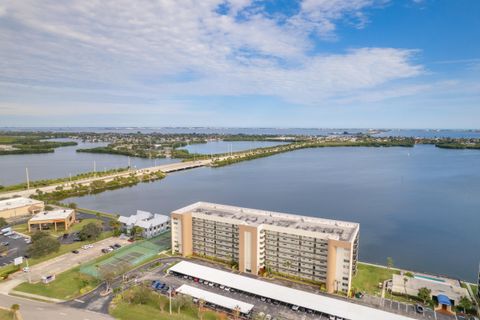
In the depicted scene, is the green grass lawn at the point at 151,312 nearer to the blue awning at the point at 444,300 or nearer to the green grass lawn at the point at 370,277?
the green grass lawn at the point at 370,277

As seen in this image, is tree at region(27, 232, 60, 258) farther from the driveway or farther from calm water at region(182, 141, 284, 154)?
calm water at region(182, 141, 284, 154)

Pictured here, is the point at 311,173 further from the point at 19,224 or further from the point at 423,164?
the point at 19,224

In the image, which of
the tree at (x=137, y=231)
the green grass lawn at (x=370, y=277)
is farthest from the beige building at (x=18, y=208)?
the green grass lawn at (x=370, y=277)

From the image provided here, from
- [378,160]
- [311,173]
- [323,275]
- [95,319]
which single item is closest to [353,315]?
[323,275]

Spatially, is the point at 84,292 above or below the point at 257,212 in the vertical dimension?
below

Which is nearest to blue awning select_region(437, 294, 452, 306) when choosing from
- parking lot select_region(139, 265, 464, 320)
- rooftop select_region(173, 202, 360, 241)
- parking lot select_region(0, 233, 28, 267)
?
parking lot select_region(139, 265, 464, 320)

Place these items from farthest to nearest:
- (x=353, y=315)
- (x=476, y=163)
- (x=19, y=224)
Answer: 1. (x=476, y=163)
2. (x=19, y=224)
3. (x=353, y=315)

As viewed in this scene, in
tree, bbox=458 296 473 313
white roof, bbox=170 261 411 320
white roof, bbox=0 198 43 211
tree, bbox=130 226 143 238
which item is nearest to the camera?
white roof, bbox=170 261 411 320

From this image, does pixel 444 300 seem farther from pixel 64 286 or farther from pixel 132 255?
pixel 64 286
